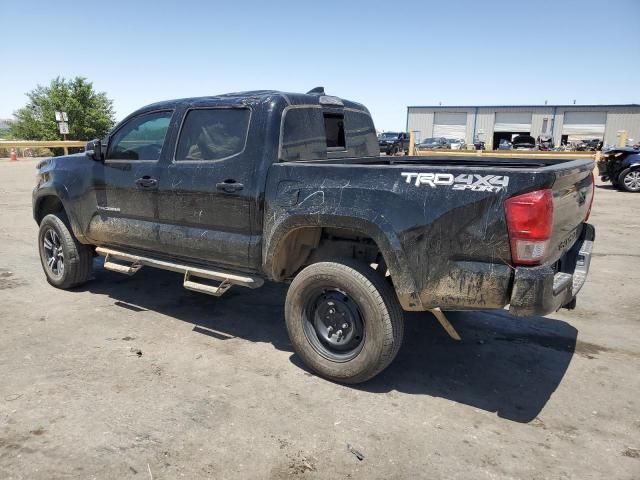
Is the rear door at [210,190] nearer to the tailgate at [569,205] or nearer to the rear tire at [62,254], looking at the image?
the rear tire at [62,254]

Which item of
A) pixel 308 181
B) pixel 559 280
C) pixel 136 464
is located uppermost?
pixel 308 181

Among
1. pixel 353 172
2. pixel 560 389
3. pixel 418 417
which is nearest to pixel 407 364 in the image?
pixel 418 417

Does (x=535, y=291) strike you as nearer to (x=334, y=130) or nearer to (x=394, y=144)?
(x=334, y=130)

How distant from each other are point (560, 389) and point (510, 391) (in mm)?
368

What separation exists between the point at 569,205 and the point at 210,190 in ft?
8.76

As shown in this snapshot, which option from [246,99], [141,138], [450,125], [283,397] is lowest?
[283,397]

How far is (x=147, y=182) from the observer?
4406 millimetres

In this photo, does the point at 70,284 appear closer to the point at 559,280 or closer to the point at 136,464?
the point at 136,464

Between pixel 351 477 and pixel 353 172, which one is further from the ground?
pixel 353 172

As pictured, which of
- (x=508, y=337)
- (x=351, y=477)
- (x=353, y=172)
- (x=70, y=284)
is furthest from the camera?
(x=70, y=284)

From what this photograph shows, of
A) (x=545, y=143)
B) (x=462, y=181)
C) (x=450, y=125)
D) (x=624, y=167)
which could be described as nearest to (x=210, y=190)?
(x=462, y=181)

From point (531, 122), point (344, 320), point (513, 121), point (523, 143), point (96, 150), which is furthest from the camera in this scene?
point (513, 121)

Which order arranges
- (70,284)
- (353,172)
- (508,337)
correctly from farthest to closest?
(70,284)
(508,337)
(353,172)

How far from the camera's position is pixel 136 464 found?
257cm
